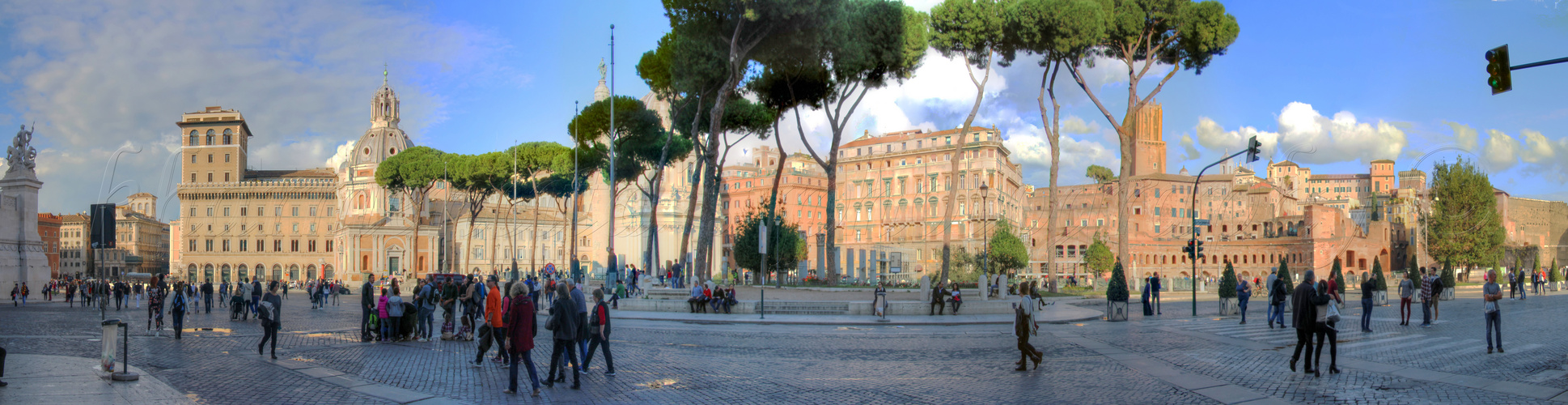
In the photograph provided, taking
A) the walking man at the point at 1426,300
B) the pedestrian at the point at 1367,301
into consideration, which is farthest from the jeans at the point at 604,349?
the walking man at the point at 1426,300

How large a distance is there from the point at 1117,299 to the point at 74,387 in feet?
61.4

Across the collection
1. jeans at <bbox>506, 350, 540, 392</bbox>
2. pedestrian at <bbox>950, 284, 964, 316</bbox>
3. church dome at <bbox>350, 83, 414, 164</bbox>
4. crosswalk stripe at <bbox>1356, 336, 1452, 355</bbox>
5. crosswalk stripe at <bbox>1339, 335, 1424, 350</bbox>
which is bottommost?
crosswalk stripe at <bbox>1339, 335, 1424, 350</bbox>

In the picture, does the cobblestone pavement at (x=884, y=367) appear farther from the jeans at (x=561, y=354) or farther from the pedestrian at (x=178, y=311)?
the pedestrian at (x=178, y=311)

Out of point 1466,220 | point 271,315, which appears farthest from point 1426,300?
point 1466,220

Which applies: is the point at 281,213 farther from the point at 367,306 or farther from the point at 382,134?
the point at 367,306

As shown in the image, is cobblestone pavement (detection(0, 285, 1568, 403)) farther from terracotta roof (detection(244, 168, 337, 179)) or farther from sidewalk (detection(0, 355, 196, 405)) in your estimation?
terracotta roof (detection(244, 168, 337, 179))

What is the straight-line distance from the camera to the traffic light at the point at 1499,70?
1114cm

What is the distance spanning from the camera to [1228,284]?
23328mm

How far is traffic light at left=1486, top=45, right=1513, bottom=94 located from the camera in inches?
439

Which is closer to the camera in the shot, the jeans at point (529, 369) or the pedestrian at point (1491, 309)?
the jeans at point (529, 369)

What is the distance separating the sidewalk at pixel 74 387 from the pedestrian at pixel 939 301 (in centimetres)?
1568

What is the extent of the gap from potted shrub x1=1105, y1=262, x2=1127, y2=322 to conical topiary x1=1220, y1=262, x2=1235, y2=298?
3.66 metres

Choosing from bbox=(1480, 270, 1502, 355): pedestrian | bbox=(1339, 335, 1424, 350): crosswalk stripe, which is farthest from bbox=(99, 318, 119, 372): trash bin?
bbox=(1480, 270, 1502, 355): pedestrian

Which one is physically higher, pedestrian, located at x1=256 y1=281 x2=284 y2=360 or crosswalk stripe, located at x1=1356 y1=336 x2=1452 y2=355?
pedestrian, located at x1=256 y1=281 x2=284 y2=360
